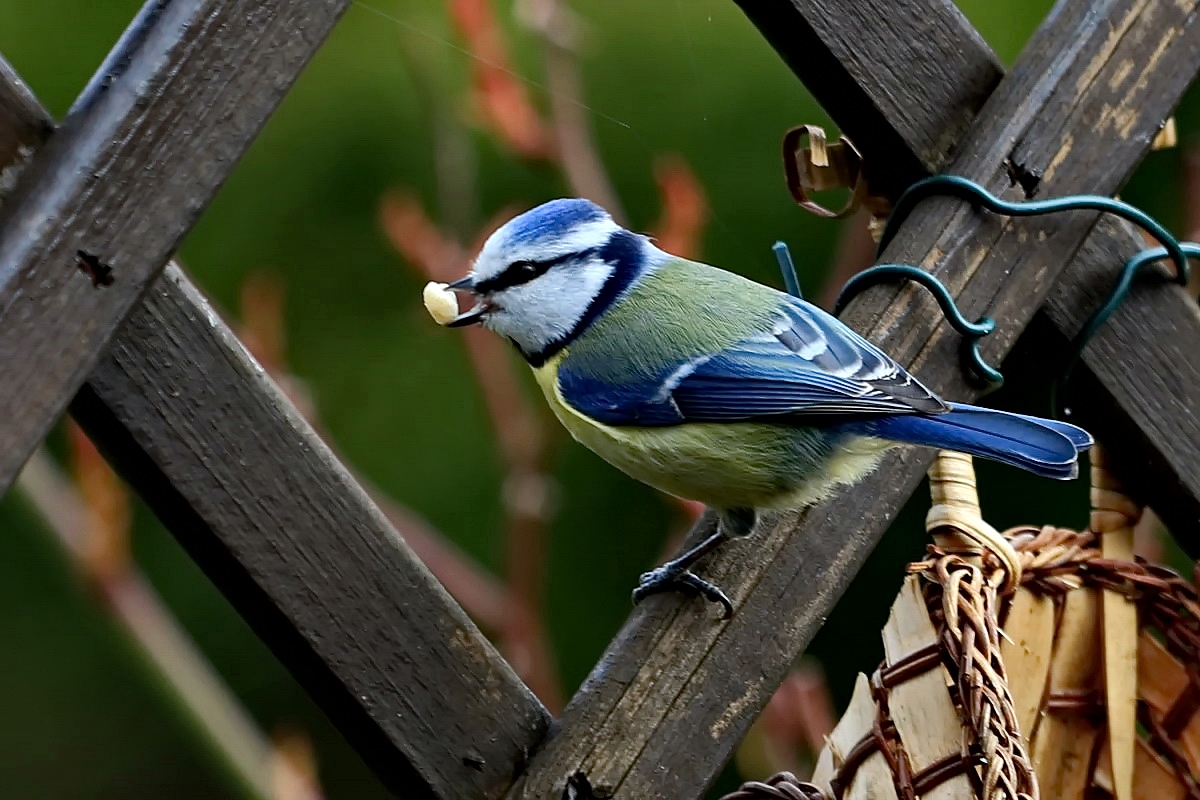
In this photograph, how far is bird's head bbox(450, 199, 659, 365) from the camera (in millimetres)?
1059

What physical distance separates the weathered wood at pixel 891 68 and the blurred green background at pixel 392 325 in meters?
0.84

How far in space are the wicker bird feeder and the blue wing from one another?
0.10 metres

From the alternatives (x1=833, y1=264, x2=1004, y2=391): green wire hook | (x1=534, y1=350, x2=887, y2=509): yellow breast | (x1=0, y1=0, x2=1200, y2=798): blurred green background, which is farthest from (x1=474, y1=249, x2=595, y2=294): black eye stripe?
(x1=0, y1=0, x2=1200, y2=798): blurred green background

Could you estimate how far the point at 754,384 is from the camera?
40.1 inches

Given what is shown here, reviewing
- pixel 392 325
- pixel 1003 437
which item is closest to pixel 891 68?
pixel 1003 437

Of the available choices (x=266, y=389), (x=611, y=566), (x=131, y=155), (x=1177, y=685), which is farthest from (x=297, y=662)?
(x=611, y=566)

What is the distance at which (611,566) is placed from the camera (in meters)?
1.91

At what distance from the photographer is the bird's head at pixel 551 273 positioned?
1.06m

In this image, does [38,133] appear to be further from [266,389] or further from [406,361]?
[406,361]

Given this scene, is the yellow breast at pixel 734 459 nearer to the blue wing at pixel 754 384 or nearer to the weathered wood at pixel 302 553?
the blue wing at pixel 754 384

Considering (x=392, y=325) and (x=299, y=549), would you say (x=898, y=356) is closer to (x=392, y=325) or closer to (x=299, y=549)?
(x=299, y=549)

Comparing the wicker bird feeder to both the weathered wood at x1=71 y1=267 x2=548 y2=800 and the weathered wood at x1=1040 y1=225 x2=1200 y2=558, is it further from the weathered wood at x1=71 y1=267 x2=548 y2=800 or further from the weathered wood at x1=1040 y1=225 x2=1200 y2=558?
the weathered wood at x1=71 y1=267 x2=548 y2=800

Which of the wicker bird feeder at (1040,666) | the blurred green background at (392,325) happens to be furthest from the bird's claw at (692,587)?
the blurred green background at (392,325)

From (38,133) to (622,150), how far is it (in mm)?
1341
